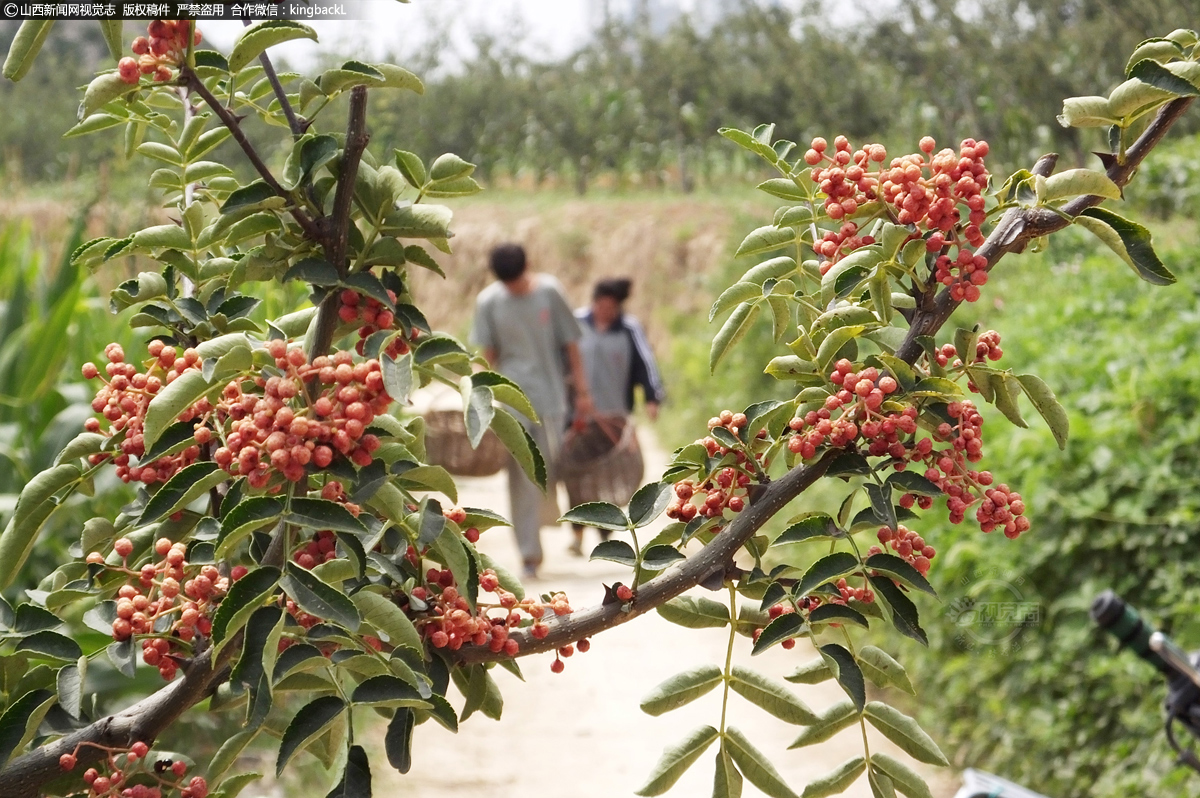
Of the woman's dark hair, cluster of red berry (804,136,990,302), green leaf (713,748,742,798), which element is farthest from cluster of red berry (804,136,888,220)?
the woman's dark hair

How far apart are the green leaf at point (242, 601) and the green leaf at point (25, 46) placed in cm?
44

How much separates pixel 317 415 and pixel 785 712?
539mm

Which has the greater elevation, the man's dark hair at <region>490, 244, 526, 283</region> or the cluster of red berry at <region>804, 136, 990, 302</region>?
the cluster of red berry at <region>804, 136, 990, 302</region>

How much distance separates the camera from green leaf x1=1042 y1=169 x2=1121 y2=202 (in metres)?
0.95

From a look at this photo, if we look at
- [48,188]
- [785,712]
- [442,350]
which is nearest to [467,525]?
[442,350]

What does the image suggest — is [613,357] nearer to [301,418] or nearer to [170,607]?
[170,607]

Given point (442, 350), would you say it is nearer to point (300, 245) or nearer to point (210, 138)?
point (300, 245)

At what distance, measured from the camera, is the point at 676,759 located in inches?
42.1

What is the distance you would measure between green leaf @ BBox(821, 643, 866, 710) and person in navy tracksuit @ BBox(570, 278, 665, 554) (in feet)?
18.3

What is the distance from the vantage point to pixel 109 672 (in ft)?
9.27

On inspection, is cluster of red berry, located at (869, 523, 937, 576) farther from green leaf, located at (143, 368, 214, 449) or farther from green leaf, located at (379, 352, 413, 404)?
green leaf, located at (143, 368, 214, 449)

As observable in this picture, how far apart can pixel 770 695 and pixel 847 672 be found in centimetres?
14

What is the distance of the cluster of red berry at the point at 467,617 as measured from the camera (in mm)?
981

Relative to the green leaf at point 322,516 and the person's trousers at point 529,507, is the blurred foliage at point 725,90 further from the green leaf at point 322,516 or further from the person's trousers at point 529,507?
the green leaf at point 322,516
